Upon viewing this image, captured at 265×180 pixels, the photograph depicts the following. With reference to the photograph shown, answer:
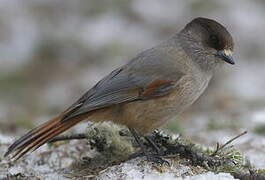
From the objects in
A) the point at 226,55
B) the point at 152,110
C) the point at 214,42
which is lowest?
the point at 152,110

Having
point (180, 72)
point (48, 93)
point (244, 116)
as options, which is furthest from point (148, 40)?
point (180, 72)

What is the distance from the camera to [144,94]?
5.26 meters

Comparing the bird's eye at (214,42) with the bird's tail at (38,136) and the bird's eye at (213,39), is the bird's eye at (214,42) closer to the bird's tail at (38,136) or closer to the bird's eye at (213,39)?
the bird's eye at (213,39)

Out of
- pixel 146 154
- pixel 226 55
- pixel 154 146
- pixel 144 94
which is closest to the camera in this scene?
pixel 146 154

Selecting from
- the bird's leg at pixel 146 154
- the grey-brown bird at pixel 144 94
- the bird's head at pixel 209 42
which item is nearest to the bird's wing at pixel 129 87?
the grey-brown bird at pixel 144 94

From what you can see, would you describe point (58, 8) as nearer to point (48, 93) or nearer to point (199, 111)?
point (48, 93)

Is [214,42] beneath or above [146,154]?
above

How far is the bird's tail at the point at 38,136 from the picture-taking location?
4.90 m

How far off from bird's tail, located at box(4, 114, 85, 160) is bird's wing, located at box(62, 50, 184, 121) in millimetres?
67

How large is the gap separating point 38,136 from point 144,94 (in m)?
0.97

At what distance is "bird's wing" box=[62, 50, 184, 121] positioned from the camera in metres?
5.18

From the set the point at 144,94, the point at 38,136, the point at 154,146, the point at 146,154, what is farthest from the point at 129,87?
the point at 38,136

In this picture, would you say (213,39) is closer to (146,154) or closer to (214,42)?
(214,42)

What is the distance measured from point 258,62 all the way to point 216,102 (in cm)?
212
